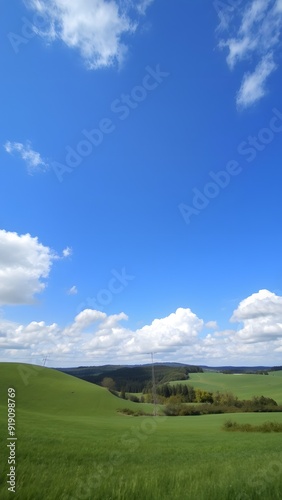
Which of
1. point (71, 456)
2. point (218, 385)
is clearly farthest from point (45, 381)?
point (71, 456)

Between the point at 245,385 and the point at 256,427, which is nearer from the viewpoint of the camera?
the point at 256,427

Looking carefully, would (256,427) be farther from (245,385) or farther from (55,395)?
(245,385)

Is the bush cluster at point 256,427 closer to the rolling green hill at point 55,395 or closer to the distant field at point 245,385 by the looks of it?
the rolling green hill at point 55,395

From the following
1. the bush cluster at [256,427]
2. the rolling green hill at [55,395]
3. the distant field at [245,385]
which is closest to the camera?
the bush cluster at [256,427]

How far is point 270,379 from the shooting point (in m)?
183

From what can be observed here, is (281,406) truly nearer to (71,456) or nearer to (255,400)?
(255,400)

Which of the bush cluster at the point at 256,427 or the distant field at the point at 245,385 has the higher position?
the bush cluster at the point at 256,427

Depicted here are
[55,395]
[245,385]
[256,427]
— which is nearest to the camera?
[256,427]

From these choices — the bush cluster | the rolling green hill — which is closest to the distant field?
the rolling green hill

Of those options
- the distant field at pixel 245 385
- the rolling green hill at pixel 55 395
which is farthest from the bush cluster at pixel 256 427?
the distant field at pixel 245 385

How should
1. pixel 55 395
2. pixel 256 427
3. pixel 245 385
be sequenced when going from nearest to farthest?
pixel 256 427
pixel 55 395
pixel 245 385

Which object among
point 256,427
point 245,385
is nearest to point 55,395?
point 256,427

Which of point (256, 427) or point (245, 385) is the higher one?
point (256, 427)

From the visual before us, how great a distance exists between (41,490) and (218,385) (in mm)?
189772
